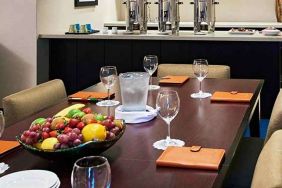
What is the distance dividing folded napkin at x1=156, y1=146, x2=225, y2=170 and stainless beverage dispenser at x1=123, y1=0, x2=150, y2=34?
2.86 m

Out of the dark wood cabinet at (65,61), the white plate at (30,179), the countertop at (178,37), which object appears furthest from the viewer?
the dark wood cabinet at (65,61)

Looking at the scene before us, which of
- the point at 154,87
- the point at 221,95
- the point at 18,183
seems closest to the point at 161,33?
the point at 154,87

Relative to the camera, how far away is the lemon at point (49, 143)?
1.40 m

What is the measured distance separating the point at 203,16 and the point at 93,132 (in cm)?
303

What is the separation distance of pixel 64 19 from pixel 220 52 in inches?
65.8

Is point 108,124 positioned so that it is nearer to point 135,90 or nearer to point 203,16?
point 135,90

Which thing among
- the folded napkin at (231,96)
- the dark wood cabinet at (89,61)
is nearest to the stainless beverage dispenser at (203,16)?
the dark wood cabinet at (89,61)

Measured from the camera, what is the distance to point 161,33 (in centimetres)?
424

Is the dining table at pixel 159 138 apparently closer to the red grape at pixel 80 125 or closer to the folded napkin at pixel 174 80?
the red grape at pixel 80 125

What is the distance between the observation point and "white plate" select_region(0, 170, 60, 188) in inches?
50.4

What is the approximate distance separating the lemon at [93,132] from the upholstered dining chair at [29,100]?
2.42 ft

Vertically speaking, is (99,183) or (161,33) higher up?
(161,33)

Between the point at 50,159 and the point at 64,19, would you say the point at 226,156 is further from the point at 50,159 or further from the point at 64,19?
the point at 64,19

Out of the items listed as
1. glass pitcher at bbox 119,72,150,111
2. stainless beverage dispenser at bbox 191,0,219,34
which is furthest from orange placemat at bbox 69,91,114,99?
stainless beverage dispenser at bbox 191,0,219,34
